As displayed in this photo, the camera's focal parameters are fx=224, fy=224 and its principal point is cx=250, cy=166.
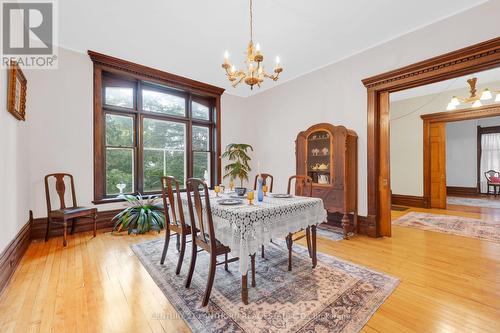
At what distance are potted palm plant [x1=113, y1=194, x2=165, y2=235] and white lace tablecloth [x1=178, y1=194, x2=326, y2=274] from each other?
2177 millimetres

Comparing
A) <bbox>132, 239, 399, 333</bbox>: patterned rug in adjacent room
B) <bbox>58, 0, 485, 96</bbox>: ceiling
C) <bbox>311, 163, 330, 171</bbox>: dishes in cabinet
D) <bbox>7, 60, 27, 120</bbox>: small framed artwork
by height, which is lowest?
<bbox>132, 239, 399, 333</bbox>: patterned rug in adjacent room

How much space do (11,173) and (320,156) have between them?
13.4ft

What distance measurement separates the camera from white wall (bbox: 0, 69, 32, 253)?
213 cm

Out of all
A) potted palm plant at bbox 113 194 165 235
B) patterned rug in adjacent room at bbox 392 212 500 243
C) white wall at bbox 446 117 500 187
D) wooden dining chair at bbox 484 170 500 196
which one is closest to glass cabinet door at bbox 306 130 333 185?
patterned rug in adjacent room at bbox 392 212 500 243

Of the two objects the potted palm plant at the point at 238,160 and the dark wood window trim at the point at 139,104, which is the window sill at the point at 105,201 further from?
the potted palm plant at the point at 238,160

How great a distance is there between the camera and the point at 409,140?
6.03 m

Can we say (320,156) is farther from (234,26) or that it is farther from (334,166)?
(234,26)

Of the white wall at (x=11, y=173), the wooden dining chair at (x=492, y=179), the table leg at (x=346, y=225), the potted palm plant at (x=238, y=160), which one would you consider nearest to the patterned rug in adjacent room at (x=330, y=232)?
the table leg at (x=346, y=225)

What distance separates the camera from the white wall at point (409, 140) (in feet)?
18.6

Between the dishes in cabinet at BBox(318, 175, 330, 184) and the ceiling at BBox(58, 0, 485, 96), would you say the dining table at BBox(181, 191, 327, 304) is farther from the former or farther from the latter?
the ceiling at BBox(58, 0, 485, 96)

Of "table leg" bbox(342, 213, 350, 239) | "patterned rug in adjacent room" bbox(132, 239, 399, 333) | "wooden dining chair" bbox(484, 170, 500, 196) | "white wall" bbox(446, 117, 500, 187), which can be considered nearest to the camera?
"patterned rug in adjacent room" bbox(132, 239, 399, 333)

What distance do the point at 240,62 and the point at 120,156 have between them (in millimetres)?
2782

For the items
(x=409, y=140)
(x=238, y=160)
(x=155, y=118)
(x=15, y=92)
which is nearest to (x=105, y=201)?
(x=155, y=118)

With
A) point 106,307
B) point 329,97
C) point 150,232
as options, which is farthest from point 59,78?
point 329,97
